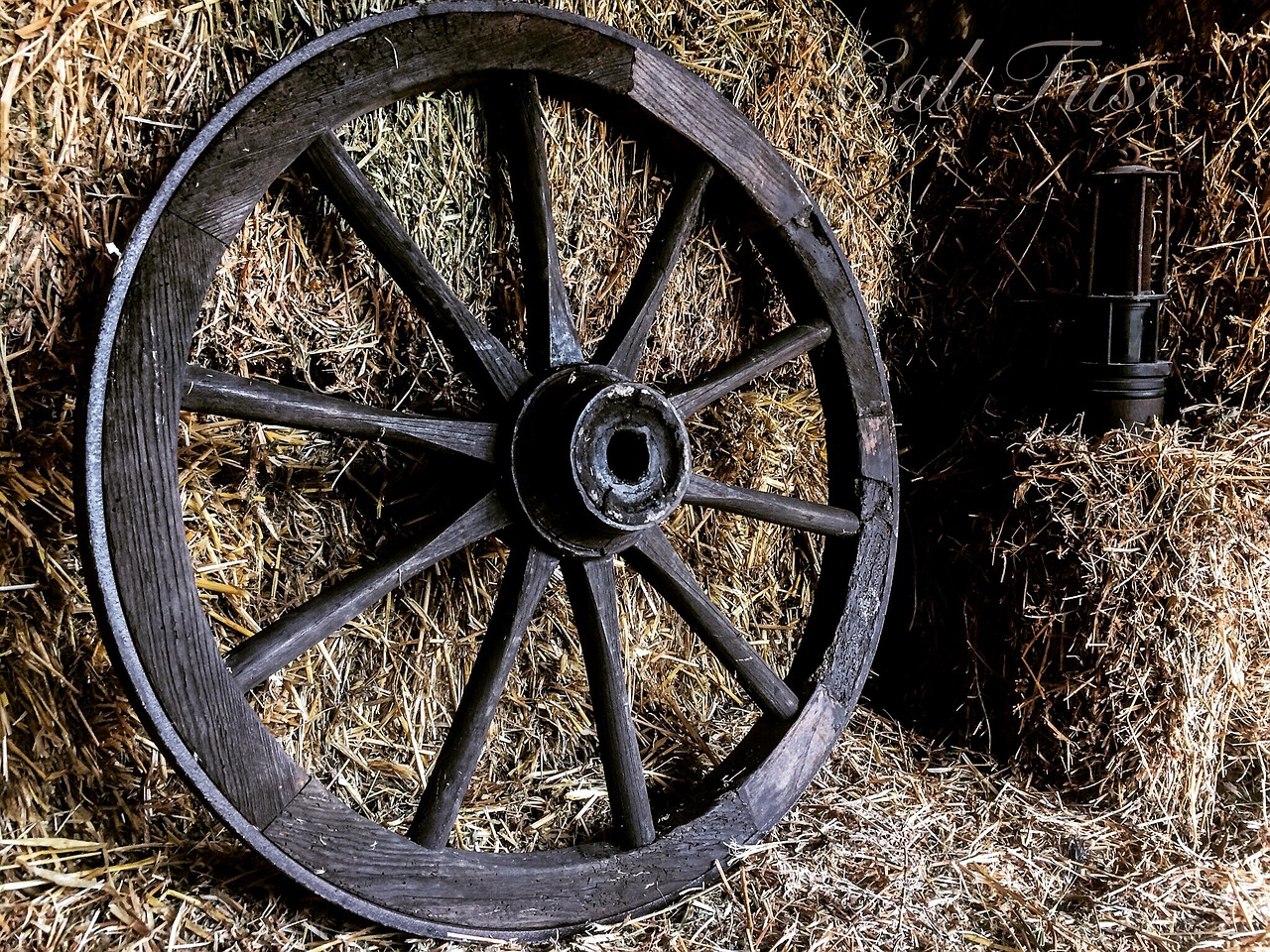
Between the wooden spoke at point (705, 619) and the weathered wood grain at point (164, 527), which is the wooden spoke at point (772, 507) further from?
the weathered wood grain at point (164, 527)

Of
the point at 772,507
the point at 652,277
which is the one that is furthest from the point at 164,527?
the point at 772,507

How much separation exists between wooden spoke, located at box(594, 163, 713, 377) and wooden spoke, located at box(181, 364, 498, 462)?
25 centimetres

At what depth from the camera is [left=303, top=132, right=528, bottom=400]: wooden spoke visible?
1223 millimetres

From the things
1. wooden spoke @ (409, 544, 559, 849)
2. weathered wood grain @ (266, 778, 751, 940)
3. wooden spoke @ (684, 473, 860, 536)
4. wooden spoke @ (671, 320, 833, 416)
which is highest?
wooden spoke @ (671, 320, 833, 416)

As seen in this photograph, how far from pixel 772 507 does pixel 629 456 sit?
1.06ft

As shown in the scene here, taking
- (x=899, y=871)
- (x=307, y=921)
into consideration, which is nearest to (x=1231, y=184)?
(x=899, y=871)

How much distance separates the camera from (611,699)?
1372 mm

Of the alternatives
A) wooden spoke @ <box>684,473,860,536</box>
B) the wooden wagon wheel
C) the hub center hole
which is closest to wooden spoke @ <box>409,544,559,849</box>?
the wooden wagon wheel

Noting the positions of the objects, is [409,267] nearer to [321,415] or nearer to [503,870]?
[321,415]

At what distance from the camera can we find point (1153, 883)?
1517 mm

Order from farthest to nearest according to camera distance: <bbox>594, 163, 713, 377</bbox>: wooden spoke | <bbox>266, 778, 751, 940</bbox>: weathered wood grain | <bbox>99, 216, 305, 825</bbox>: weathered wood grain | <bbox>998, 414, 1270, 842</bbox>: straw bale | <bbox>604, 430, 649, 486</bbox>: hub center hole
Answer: <bbox>998, 414, 1270, 842</bbox>: straw bale
<bbox>594, 163, 713, 377</bbox>: wooden spoke
<bbox>604, 430, 649, 486</bbox>: hub center hole
<bbox>266, 778, 751, 940</bbox>: weathered wood grain
<bbox>99, 216, 305, 825</bbox>: weathered wood grain

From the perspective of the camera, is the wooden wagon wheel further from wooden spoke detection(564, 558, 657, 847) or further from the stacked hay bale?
the stacked hay bale

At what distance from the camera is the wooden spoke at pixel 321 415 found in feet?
3.66

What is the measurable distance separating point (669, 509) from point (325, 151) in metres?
0.67
